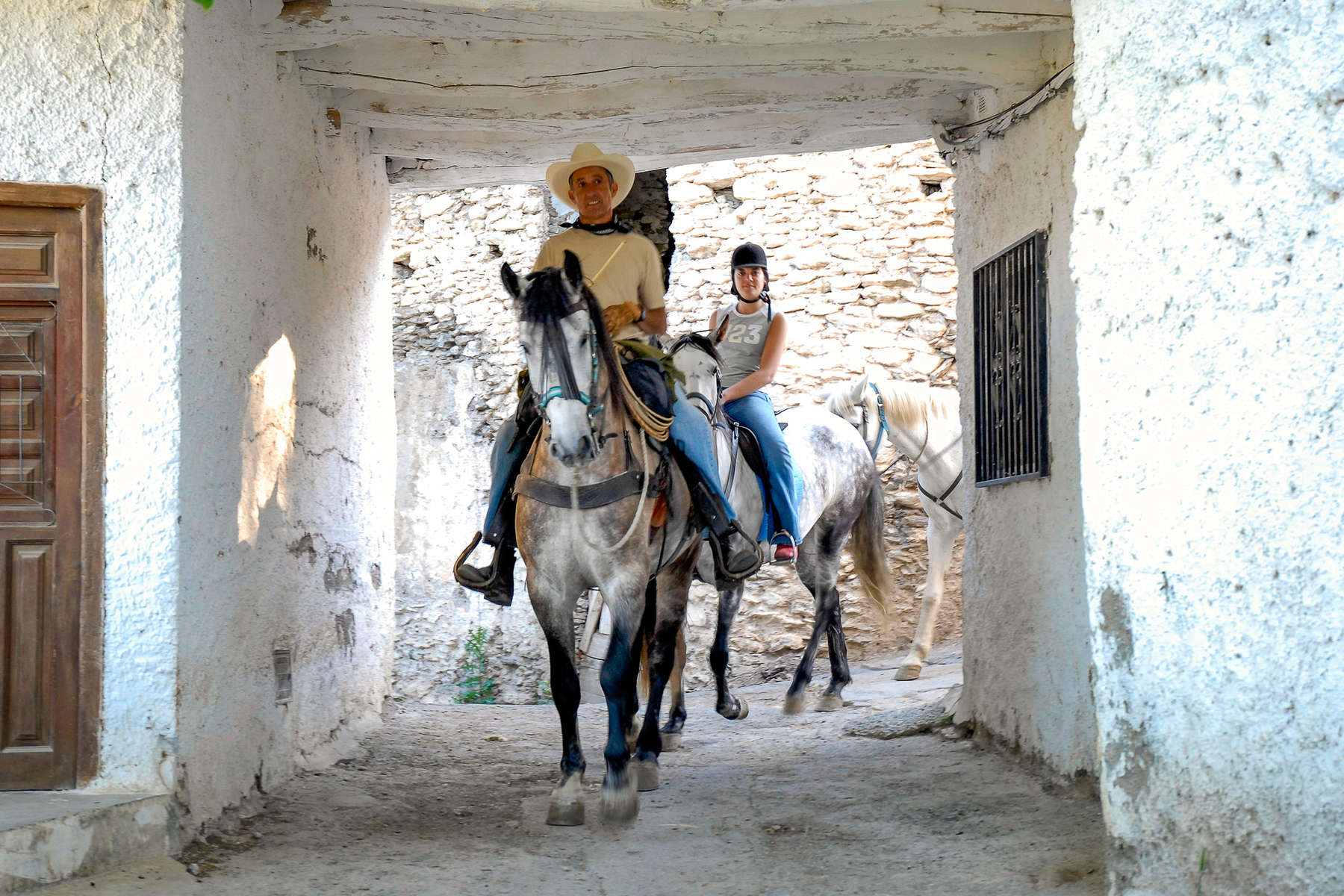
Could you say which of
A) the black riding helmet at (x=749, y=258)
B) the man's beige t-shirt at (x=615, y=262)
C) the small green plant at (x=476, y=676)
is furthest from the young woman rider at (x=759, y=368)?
the small green plant at (x=476, y=676)

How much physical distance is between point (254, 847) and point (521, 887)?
110 centimetres

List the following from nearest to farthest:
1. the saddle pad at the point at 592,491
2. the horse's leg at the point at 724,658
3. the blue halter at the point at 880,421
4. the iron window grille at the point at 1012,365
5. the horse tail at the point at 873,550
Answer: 1. the saddle pad at the point at 592,491
2. the iron window grille at the point at 1012,365
3. the horse's leg at the point at 724,658
4. the horse tail at the point at 873,550
5. the blue halter at the point at 880,421

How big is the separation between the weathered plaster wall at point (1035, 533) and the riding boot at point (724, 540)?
123 centimetres

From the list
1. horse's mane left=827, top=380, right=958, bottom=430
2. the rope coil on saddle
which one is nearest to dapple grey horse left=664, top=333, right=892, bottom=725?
horse's mane left=827, top=380, right=958, bottom=430

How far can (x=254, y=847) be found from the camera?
167 inches

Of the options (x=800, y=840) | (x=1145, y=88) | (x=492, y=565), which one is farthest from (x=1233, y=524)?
(x=492, y=565)

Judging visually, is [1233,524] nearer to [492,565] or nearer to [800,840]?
[800,840]

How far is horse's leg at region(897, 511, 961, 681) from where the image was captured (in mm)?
8875

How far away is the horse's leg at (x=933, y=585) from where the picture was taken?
8875mm

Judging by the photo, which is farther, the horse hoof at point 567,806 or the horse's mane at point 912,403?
the horse's mane at point 912,403

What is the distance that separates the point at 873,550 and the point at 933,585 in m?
0.96

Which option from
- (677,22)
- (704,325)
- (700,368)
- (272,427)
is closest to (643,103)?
(677,22)

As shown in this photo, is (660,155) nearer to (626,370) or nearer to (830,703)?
(626,370)

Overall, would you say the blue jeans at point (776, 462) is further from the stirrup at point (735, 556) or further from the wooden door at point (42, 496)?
the wooden door at point (42, 496)
